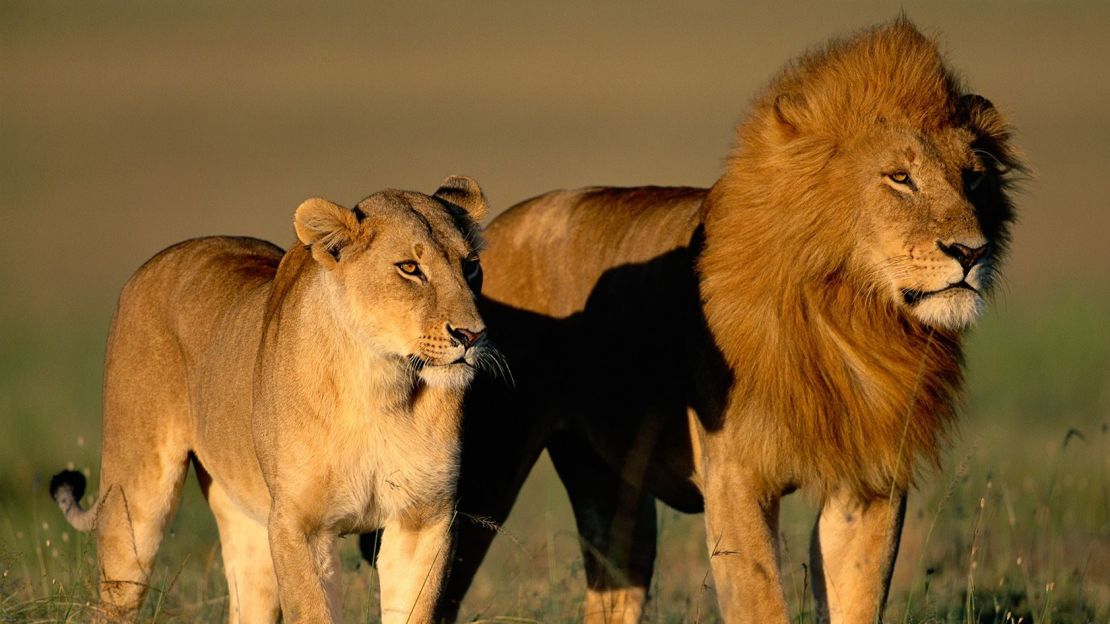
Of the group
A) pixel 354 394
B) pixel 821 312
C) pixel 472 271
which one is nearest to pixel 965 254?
A: pixel 821 312

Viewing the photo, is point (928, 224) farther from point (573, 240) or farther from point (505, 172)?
point (505, 172)

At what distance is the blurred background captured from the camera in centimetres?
760

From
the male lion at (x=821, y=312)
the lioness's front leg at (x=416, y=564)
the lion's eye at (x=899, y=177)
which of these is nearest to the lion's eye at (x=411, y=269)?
the lioness's front leg at (x=416, y=564)

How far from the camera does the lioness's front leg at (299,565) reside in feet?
16.5

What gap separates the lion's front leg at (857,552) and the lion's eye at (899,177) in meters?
0.97

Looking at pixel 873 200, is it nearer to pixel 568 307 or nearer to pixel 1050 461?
pixel 568 307

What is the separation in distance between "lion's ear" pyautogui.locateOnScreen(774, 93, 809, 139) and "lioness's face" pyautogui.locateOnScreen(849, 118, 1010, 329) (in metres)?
0.24

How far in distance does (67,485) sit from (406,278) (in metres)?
1.78

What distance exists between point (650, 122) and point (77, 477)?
32.5 m

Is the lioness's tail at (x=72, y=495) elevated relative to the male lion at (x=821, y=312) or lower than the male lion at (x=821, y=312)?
lower

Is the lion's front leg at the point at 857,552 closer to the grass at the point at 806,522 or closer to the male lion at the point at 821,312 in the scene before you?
the male lion at the point at 821,312

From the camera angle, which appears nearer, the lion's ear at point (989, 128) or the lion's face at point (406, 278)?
the lion's face at point (406, 278)

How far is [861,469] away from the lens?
564cm

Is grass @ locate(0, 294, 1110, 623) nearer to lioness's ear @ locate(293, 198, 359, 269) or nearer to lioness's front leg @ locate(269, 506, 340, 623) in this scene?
lioness's front leg @ locate(269, 506, 340, 623)
